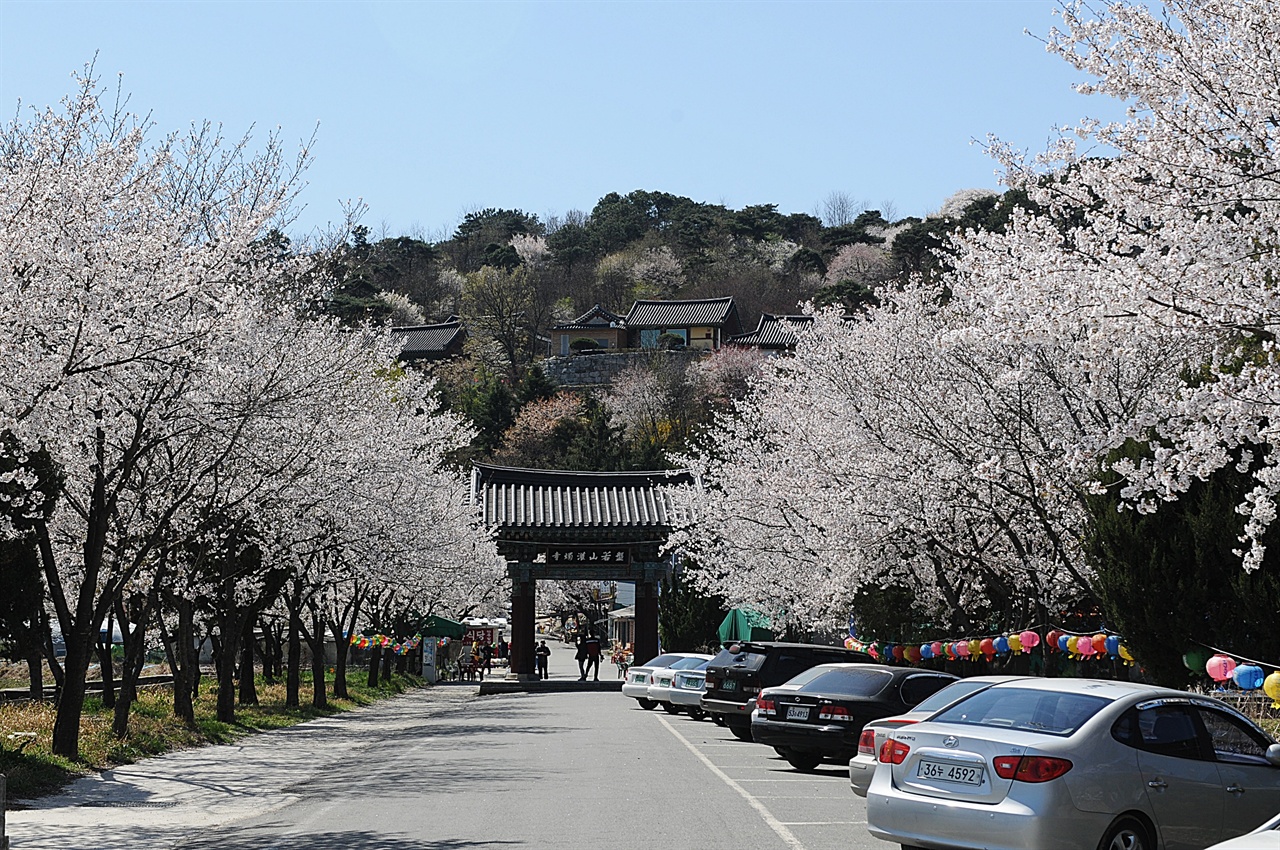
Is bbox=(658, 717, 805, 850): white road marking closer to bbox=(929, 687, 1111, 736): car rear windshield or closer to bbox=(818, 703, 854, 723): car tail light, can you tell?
bbox=(818, 703, 854, 723): car tail light

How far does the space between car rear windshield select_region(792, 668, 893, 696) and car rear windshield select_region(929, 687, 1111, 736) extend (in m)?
6.90

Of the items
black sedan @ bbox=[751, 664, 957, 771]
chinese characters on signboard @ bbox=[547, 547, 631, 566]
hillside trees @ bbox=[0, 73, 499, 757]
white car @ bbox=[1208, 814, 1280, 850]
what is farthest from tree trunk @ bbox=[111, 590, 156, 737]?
chinese characters on signboard @ bbox=[547, 547, 631, 566]

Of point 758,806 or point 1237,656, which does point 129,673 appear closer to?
point 758,806

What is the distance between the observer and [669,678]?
102 feet

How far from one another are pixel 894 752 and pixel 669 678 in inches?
872

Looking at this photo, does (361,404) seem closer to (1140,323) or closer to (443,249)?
(1140,323)

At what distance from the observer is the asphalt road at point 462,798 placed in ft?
35.3

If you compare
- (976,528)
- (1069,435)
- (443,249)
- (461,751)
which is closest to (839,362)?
(976,528)

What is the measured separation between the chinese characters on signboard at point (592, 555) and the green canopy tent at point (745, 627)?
7206 millimetres

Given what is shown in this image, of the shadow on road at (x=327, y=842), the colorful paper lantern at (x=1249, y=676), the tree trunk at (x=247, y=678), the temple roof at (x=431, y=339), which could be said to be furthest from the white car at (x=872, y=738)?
the temple roof at (x=431, y=339)

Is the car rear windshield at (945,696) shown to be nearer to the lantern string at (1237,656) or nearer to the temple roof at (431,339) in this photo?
the lantern string at (1237,656)

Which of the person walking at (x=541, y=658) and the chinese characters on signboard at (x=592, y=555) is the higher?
the chinese characters on signboard at (x=592, y=555)

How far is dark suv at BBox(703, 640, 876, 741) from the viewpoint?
2197 centimetres

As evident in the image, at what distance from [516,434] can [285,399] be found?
5876 cm
